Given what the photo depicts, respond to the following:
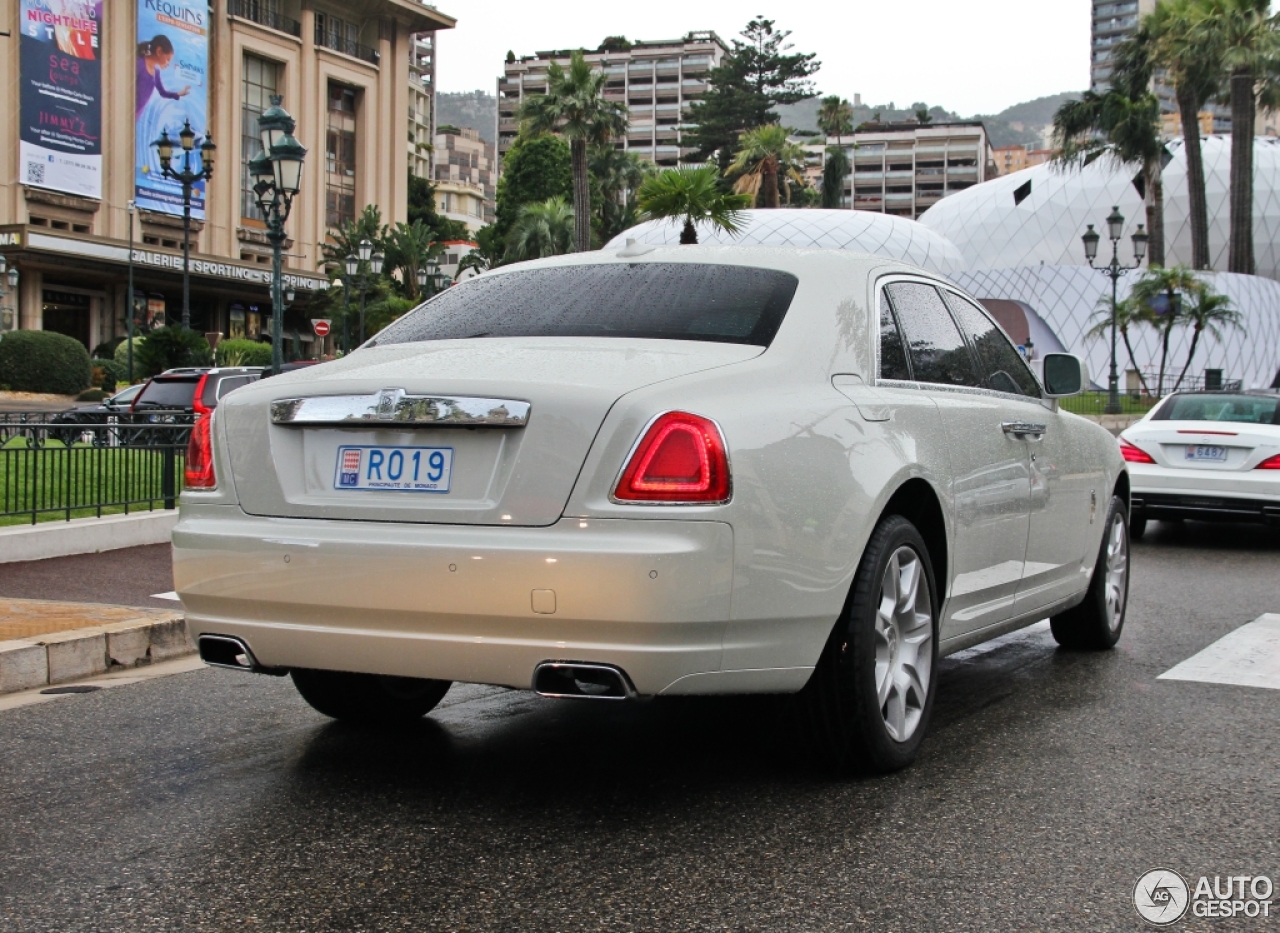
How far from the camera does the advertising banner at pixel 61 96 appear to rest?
61719 millimetres

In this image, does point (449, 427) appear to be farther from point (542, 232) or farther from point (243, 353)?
point (542, 232)

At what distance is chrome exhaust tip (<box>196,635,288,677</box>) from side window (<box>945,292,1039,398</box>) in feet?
9.21

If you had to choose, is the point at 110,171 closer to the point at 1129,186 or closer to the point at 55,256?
the point at 55,256

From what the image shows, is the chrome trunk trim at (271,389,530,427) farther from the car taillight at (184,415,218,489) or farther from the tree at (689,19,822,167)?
the tree at (689,19,822,167)

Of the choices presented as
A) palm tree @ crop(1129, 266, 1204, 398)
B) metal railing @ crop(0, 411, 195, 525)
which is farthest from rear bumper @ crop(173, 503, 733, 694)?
palm tree @ crop(1129, 266, 1204, 398)

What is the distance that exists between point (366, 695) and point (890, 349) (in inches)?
81.3

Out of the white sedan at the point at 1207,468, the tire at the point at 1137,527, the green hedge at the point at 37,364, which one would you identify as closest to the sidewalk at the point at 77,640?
the white sedan at the point at 1207,468

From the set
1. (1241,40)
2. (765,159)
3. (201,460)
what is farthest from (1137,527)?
(765,159)

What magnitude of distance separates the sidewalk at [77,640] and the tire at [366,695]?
1674 mm

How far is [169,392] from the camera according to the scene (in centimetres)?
1939

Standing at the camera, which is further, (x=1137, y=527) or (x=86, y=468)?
(x=1137, y=527)

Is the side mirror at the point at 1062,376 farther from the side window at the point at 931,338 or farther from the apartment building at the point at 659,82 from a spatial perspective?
the apartment building at the point at 659,82

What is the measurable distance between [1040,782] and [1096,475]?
93.8 inches

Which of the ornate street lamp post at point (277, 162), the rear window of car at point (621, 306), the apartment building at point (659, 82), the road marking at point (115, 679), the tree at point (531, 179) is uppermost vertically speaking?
the apartment building at point (659, 82)
